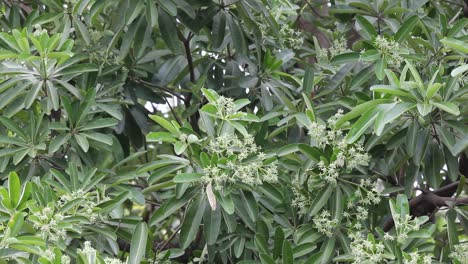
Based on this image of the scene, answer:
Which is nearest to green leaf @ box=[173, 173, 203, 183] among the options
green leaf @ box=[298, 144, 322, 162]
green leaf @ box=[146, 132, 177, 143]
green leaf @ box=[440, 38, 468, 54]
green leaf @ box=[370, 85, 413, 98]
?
green leaf @ box=[146, 132, 177, 143]

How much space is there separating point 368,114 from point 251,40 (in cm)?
100

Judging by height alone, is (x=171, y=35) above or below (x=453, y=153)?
above

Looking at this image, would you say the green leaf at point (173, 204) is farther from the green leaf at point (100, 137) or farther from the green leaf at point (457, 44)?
the green leaf at point (457, 44)

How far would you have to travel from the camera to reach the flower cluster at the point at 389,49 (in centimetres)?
246

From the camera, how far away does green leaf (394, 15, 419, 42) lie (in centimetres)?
252

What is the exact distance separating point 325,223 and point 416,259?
1.24 ft

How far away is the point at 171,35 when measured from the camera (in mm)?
2775

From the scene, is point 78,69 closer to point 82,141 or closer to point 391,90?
point 82,141

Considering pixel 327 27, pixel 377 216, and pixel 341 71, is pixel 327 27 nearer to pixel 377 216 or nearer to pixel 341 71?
pixel 341 71

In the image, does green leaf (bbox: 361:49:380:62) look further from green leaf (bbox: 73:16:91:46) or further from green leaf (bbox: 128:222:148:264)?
green leaf (bbox: 73:16:91:46)

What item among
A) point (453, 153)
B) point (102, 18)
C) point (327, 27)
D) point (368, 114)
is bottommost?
point (453, 153)

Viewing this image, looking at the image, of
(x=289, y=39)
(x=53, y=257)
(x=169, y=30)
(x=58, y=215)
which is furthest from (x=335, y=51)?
(x=53, y=257)

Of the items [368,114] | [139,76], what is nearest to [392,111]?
[368,114]

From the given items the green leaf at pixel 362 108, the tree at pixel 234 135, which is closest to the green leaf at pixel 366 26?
the tree at pixel 234 135
